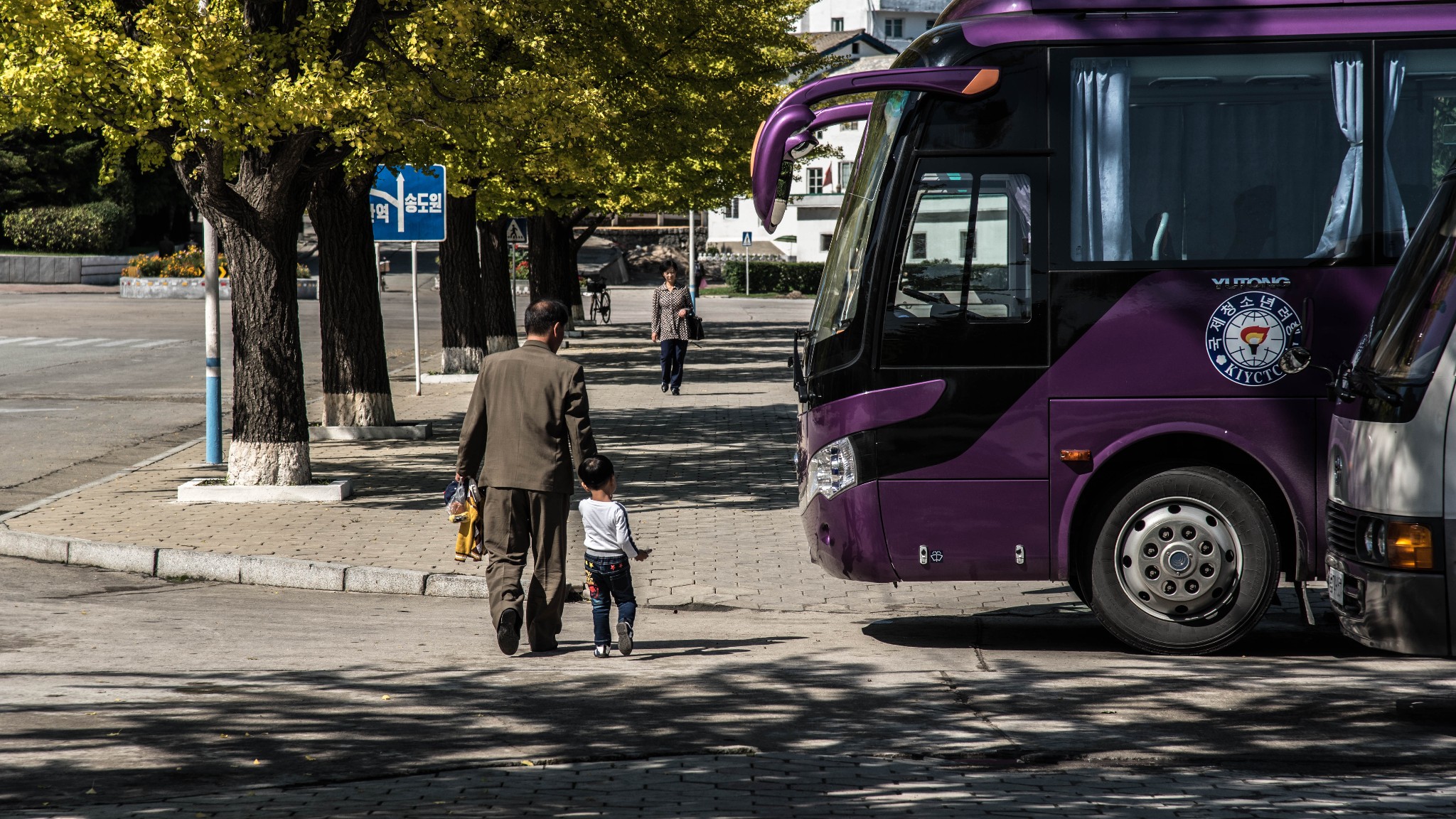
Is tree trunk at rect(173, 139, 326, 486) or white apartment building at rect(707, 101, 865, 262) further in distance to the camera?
white apartment building at rect(707, 101, 865, 262)

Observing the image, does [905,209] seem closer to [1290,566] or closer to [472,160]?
[1290,566]

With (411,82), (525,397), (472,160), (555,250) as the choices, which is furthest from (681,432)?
(555,250)

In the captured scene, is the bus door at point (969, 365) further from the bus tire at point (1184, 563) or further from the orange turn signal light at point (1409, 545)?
the orange turn signal light at point (1409, 545)

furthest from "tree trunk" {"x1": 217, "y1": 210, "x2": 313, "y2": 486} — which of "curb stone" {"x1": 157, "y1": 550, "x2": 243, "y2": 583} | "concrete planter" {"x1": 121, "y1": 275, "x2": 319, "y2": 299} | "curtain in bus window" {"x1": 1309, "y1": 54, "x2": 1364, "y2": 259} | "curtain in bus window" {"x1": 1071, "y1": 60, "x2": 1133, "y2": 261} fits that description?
"concrete planter" {"x1": 121, "y1": 275, "x2": 319, "y2": 299}

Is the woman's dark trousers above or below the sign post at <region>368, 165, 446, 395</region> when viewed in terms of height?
below

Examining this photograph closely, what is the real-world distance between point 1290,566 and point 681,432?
35.7 ft

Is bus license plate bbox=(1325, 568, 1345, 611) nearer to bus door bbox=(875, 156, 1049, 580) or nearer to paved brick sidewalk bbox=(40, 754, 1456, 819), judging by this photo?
paved brick sidewalk bbox=(40, 754, 1456, 819)

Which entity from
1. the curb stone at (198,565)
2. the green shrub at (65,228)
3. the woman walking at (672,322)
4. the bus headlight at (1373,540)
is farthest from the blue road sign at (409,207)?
the green shrub at (65,228)

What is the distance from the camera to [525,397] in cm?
779

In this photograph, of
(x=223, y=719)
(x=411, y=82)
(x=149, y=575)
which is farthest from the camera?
(x=411, y=82)

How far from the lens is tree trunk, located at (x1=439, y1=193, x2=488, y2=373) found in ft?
79.0

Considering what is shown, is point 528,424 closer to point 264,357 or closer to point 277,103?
point 277,103

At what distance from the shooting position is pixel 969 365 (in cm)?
787

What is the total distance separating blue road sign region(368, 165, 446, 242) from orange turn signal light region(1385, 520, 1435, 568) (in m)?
15.7
